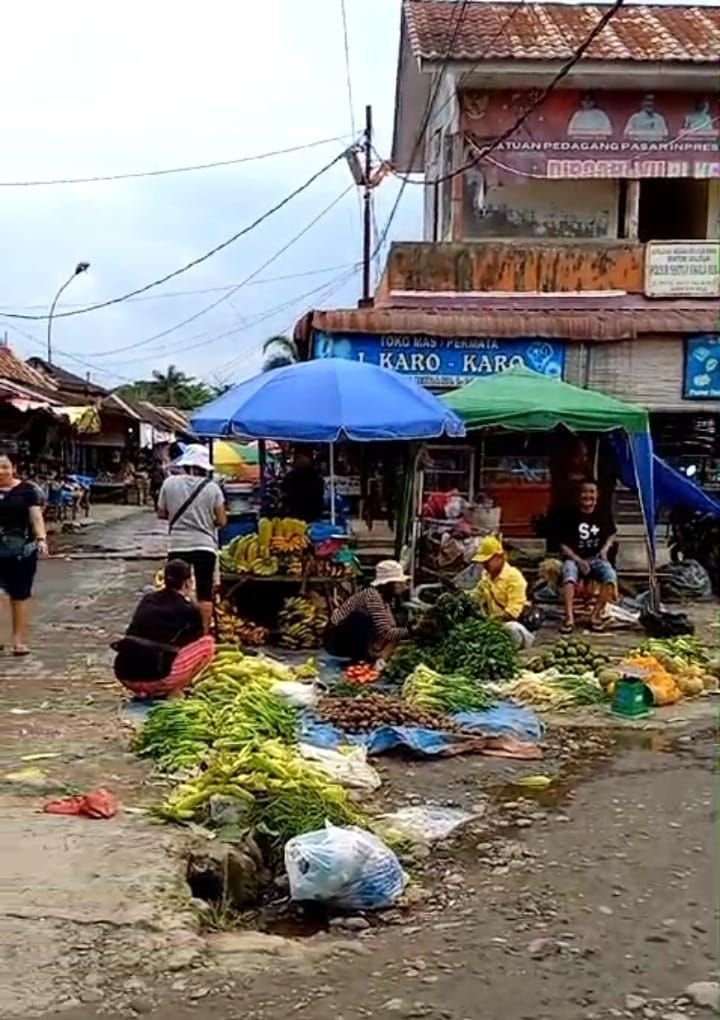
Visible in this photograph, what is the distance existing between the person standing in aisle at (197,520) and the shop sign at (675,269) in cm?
881

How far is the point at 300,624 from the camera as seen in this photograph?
10.9 meters

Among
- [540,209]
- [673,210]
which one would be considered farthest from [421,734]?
[673,210]

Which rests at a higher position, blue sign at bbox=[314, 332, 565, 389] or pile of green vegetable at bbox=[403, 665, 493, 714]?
blue sign at bbox=[314, 332, 565, 389]

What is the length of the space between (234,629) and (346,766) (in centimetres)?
434

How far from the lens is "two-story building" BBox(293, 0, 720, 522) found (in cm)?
1636

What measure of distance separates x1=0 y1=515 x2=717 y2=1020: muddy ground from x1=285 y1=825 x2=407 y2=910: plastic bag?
0.11 m

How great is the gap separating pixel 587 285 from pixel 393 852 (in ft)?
41.6

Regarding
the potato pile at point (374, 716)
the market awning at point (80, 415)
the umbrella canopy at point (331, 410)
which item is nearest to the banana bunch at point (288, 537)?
the umbrella canopy at point (331, 410)

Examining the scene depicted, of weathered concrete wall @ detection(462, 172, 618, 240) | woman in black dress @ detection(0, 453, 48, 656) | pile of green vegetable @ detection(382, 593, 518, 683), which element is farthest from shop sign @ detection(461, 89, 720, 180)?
woman in black dress @ detection(0, 453, 48, 656)

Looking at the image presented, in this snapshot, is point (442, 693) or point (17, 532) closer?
point (442, 693)

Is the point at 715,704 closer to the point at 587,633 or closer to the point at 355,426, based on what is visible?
the point at 587,633

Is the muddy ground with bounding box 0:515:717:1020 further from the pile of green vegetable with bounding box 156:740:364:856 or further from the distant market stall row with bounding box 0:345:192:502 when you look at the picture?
the distant market stall row with bounding box 0:345:192:502

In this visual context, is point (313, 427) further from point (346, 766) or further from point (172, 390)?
point (172, 390)

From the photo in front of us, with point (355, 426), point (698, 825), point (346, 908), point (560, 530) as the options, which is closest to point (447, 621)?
point (355, 426)
